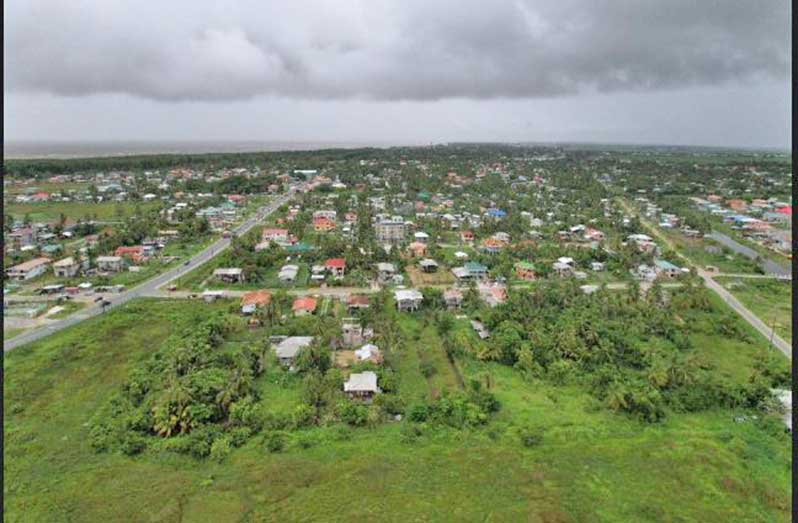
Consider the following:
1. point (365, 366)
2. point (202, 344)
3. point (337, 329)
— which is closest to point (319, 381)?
point (365, 366)

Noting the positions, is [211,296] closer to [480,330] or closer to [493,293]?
[480,330]

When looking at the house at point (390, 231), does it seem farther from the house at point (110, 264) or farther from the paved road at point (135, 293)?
the house at point (110, 264)

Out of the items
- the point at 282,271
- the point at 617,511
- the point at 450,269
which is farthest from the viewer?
the point at 450,269

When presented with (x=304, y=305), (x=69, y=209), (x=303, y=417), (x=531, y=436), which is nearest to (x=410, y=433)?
(x=303, y=417)

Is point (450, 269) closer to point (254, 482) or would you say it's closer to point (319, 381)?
point (319, 381)

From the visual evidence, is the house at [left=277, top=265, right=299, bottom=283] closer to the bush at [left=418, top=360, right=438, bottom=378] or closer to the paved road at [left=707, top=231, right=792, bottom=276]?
the bush at [left=418, top=360, right=438, bottom=378]

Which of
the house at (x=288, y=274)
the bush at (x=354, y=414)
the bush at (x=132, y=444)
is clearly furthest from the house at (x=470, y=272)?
the bush at (x=132, y=444)

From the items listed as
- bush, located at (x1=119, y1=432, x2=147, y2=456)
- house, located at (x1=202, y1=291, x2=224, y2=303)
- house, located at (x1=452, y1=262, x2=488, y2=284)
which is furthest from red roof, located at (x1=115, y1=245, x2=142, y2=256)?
bush, located at (x1=119, y1=432, x2=147, y2=456)
